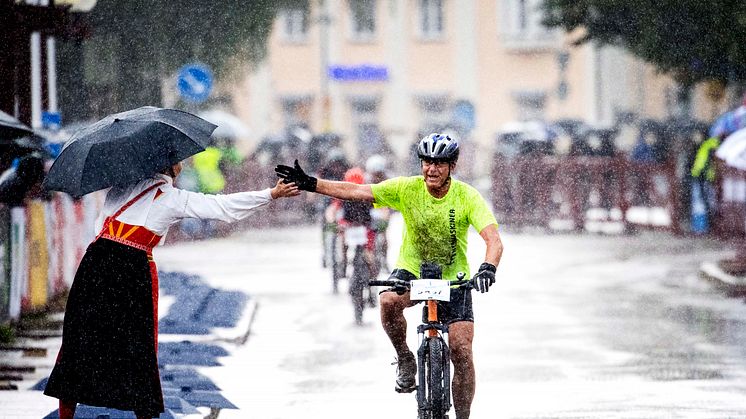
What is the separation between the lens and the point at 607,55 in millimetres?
58406

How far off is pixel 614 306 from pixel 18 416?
933 cm

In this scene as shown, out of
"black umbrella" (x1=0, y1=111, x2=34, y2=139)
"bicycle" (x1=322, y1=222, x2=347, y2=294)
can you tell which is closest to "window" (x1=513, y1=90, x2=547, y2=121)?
"bicycle" (x1=322, y1=222, x2=347, y2=294)

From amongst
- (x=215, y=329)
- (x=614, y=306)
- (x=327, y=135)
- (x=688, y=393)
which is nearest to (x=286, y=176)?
(x=688, y=393)

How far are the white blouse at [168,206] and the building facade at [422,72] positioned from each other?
50531mm

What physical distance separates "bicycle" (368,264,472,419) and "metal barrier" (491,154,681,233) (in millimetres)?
22762

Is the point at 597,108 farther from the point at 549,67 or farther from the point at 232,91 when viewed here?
the point at 232,91

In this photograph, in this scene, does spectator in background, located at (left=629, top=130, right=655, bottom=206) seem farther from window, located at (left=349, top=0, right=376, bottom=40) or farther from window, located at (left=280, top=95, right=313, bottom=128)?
window, located at (left=349, top=0, right=376, bottom=40)

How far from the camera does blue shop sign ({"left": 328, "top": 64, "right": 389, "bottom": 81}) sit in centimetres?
5847

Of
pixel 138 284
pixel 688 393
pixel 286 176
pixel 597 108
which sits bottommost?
pixel 688 393

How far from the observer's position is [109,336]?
313 inches

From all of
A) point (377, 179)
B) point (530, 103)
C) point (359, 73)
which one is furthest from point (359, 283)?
point (530, 103)

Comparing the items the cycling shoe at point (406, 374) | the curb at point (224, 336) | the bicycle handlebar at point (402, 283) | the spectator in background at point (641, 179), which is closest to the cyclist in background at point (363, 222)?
the curb at point (224, 336)

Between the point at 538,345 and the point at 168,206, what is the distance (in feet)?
21.8

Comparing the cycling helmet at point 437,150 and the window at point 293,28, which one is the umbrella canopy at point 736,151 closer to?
the cycling helmet at point 437,150
